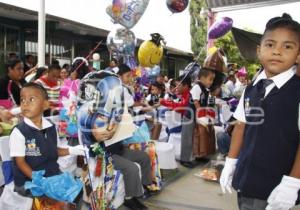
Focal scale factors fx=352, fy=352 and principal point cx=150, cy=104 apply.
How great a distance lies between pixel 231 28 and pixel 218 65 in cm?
149

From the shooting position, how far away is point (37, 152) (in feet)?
7.51

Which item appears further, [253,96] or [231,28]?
[231,28]

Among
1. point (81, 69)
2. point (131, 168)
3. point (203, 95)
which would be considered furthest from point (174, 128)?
point (131, 168)

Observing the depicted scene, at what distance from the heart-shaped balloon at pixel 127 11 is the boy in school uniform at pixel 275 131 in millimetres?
4496

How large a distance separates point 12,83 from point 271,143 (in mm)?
3396

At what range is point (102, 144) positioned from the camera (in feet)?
8.14

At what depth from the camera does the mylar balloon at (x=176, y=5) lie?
631 cm

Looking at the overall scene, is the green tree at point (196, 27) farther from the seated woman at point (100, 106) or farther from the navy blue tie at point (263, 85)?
the navy blue tie at point (263, 85)

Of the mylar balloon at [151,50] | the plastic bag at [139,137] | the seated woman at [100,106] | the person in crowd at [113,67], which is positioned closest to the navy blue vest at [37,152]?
the seated woman at [100,106]

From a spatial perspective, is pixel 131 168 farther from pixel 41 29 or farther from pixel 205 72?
pixel 41 29

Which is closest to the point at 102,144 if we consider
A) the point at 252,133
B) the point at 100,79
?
the point at 100,79

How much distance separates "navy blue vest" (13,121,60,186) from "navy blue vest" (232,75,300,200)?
130cm

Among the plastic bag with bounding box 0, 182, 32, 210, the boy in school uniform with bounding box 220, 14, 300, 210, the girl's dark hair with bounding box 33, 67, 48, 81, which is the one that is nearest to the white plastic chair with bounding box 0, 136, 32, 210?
the plastic bag with bounding box 0, 182, 32, 210

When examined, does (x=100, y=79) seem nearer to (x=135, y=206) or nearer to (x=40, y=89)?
(x=40, y=89)
